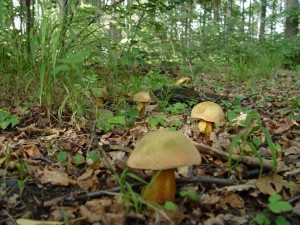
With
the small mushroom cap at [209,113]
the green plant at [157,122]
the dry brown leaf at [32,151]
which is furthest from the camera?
the green plant at [157,122]

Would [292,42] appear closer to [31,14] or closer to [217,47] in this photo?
[217,47]

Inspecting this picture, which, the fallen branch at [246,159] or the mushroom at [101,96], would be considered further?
the mushroom at [101,96]

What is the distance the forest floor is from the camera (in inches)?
68.6

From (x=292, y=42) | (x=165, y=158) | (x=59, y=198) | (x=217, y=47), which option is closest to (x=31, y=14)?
(x=59, y=198)

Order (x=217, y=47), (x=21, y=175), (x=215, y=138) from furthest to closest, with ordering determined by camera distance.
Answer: (x=217, y=47) → (x=215, y=138) → (x=21, y=175)

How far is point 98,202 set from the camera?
72.1 inches

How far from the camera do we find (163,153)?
Result: 1.65 meters

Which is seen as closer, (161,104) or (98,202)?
(98,202)

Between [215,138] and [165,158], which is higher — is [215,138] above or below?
below

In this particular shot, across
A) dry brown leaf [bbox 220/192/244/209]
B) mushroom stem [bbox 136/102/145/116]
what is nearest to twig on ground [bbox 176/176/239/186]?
dry brown leaf [bbox 220/192/244/209]

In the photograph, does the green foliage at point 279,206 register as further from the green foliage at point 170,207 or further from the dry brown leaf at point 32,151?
the dry brown leaf at point 32,151

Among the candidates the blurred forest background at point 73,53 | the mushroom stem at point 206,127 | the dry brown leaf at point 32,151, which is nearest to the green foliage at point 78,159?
the dry brown leaf at point 32,151

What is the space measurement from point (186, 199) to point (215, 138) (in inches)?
51.8

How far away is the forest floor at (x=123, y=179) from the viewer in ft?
5.72
